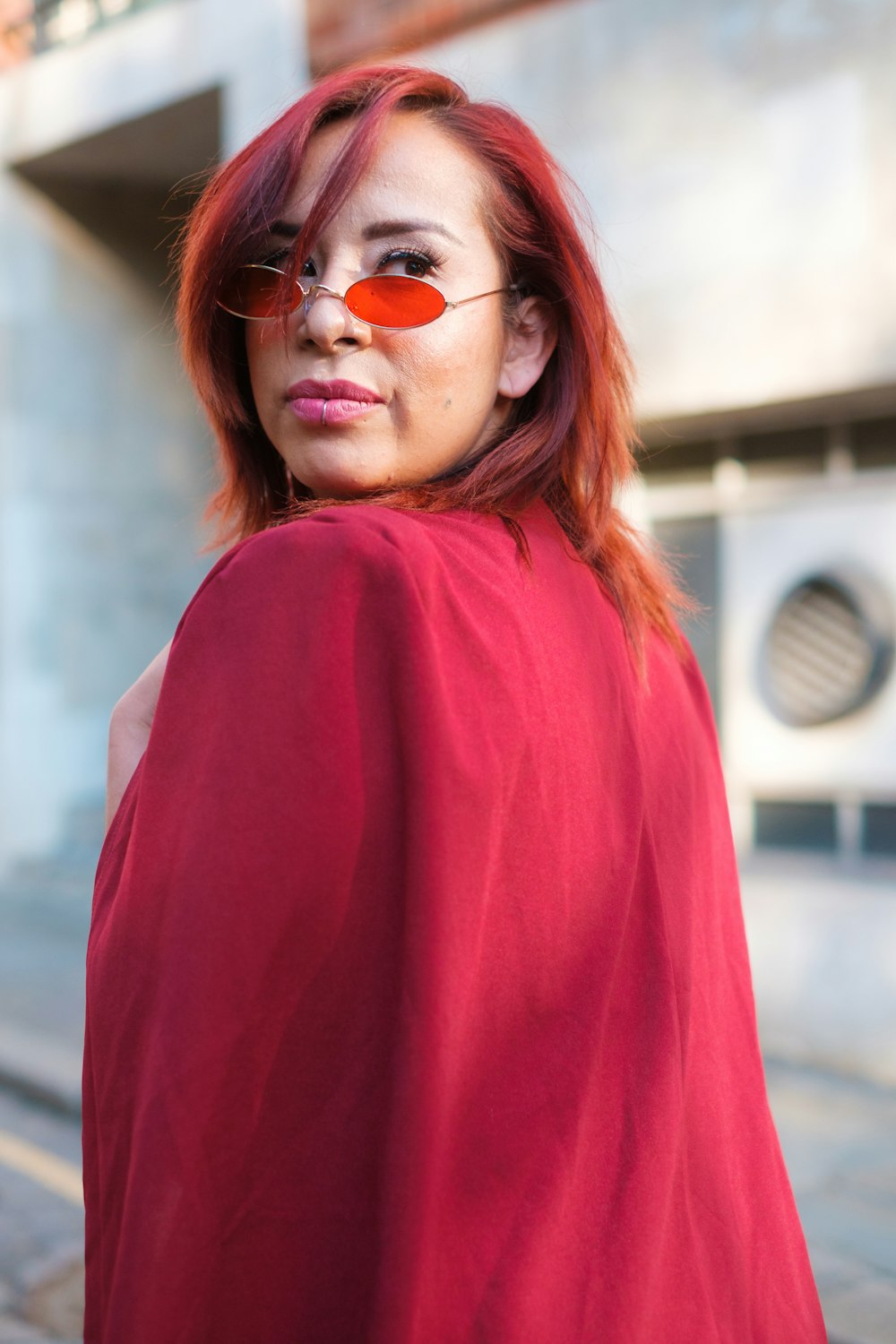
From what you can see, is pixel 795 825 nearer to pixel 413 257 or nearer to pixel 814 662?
pixel 814 662

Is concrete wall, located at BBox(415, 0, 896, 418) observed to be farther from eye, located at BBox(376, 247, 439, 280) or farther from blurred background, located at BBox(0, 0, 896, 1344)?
eye, located at BBox(376, 247, 439, 280)

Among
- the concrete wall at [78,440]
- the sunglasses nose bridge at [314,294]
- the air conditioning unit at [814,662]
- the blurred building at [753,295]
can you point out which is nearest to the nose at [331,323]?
the sunglasses nose bridge at [314,294]

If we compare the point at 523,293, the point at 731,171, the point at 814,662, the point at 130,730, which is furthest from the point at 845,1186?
the point at 731,171

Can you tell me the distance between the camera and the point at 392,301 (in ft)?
3.82

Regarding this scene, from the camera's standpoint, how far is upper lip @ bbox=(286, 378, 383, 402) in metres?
1.17

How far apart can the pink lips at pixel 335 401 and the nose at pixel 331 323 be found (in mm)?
39

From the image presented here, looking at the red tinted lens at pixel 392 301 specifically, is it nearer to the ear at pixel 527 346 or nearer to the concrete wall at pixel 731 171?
the ear at pixel 527 346

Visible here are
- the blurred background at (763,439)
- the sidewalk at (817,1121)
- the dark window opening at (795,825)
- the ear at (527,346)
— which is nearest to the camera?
the ear at (527,346)

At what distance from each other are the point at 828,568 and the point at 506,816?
4267 millimetres

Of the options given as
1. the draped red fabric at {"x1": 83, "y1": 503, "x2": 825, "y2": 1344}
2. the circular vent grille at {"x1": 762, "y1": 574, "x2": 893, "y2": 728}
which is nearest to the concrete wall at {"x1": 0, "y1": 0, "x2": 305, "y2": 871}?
the circular vent grille at {"x1": 762, "y1": 574, "x2": 893, "y2": 728}

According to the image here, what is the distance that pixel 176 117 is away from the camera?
721 centimetres

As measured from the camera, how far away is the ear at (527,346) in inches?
51.6

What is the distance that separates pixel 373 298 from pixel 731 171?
4190 mm

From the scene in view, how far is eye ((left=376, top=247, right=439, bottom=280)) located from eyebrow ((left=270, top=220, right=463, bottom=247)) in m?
0.02
